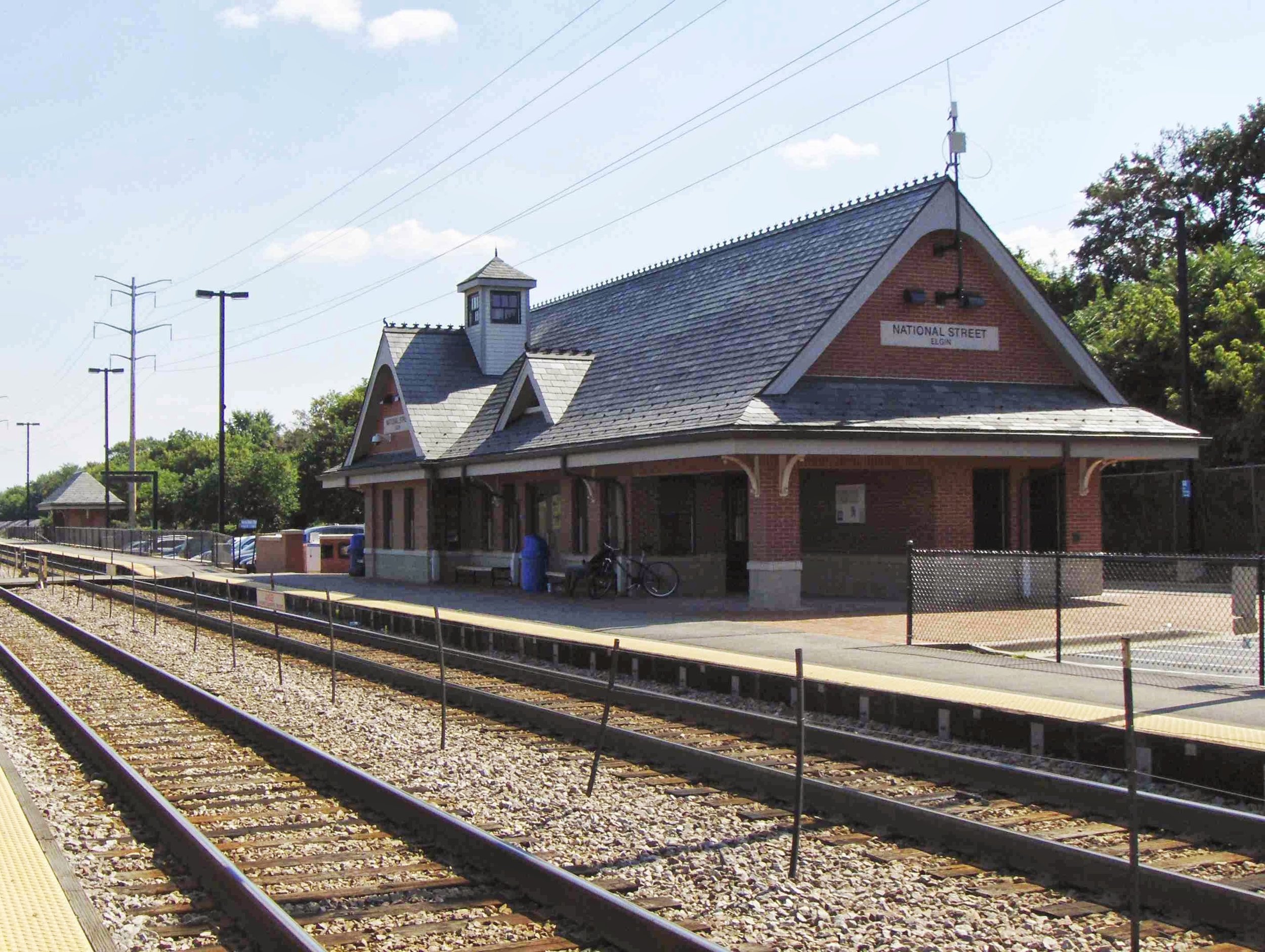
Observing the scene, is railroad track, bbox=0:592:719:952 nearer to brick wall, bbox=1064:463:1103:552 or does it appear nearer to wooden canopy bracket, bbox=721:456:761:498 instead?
wooden canopy bracket, bbox=721:456:761:498

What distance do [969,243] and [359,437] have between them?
19.5 m

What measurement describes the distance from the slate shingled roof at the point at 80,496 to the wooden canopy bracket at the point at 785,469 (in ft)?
267

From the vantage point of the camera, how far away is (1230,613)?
535 inches

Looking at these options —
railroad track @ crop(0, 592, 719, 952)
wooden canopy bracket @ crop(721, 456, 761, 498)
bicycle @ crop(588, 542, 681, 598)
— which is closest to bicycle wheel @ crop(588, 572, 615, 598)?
bicycle @ crop(588, 542, 681, 598)

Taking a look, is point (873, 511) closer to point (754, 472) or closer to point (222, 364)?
point (754, 472)

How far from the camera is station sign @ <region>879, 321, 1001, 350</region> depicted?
23266mm

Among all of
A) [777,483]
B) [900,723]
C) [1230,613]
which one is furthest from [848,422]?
[900,723]

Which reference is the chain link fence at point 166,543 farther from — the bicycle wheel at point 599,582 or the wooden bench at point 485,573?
the bicycle wheel at point 599,582

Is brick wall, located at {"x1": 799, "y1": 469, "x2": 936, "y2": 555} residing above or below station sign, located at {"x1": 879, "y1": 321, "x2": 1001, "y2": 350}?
below

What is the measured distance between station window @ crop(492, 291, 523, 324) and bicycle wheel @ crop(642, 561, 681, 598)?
553 inches

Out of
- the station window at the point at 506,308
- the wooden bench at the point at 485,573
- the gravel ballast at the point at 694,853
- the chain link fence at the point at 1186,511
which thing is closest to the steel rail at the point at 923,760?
the gravel ballast at the point at 694,853

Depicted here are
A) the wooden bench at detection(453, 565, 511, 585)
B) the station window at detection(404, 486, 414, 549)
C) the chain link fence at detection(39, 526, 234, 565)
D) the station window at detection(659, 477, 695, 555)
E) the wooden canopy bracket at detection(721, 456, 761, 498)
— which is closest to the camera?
the wooden canopy bracket at detection(721, 456, 761, 498)

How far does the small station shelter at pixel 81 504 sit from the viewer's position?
316ft

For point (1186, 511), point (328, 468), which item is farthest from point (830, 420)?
point (328, 468)
